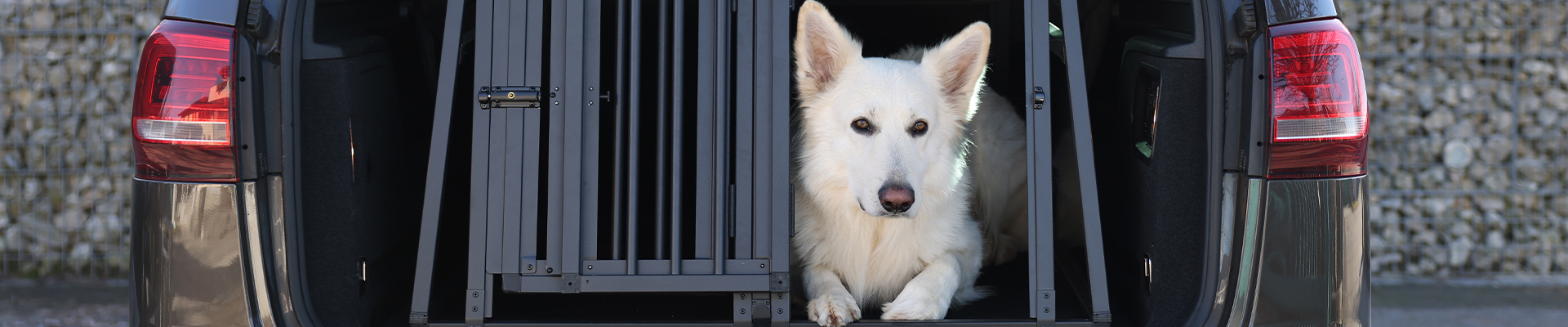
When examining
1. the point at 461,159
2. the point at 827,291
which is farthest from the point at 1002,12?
the point at 461,159

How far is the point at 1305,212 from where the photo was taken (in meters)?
1.84

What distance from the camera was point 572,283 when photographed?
1968 millimetres

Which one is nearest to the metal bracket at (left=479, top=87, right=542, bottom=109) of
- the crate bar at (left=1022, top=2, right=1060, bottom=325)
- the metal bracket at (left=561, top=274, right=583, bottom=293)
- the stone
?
the metal bracket at (left=561, top=274, right=583, bottom=293)

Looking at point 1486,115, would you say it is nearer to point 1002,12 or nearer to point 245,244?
point 1002,12

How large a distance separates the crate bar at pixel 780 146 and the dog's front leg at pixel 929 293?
15.1 inches

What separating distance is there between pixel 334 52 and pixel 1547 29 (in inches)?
241

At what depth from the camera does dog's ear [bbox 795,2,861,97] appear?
2.31m

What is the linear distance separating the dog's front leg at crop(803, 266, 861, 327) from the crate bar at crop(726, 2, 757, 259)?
0.23 metres

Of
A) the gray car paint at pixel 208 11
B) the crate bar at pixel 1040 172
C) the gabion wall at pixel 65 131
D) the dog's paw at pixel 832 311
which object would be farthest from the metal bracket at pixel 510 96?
the gabion wall at pixel 65 131

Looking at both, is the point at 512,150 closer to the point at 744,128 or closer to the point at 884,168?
the point at 744,128

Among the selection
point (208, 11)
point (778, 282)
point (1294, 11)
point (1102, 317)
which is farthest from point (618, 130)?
point (1294, 11)

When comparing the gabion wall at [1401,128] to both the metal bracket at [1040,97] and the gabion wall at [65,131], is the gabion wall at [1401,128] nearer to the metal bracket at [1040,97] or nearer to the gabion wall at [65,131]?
the gabion wall at [65,131]

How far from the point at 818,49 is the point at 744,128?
1.74 feet

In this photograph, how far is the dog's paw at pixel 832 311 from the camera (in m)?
2.04
